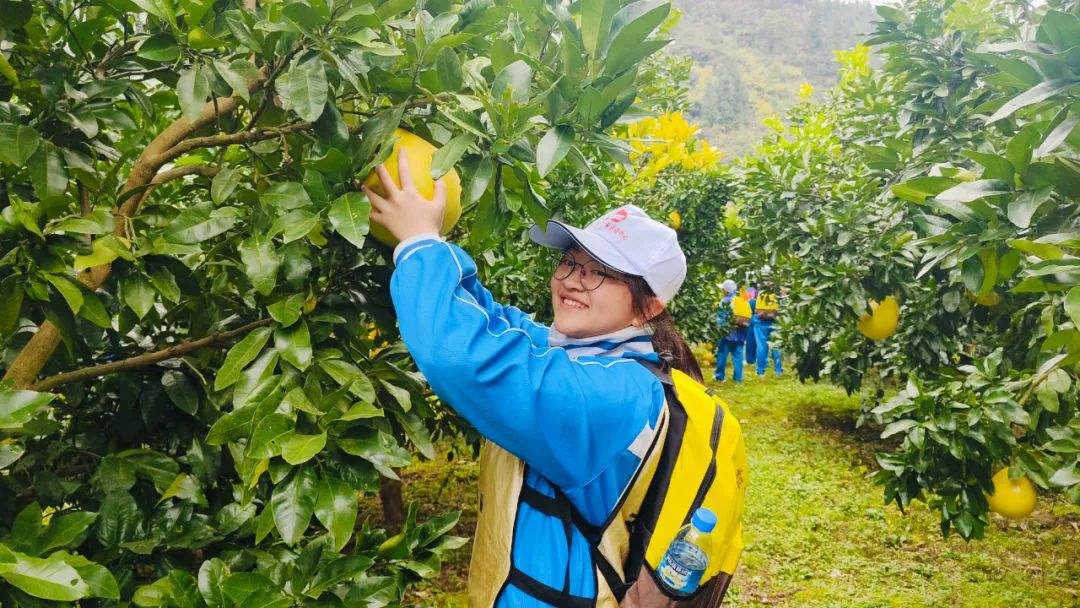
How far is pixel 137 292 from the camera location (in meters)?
1.18

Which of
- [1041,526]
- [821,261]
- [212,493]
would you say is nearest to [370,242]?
[212,493]

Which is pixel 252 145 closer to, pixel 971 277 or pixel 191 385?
pixel 191 385

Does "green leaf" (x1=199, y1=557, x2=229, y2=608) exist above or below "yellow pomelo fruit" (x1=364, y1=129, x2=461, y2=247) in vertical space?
below

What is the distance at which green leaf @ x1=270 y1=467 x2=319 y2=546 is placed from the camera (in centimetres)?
95

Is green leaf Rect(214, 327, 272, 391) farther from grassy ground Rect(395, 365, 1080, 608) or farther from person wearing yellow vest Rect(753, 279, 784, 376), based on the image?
person wearing yellow vest Rect(753, 279, 784, 376)

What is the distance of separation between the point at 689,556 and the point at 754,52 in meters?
60.3

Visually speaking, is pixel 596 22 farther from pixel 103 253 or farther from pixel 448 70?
pixel 103 253

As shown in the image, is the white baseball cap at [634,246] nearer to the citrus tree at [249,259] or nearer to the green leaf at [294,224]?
the citrus tree at [249,259]

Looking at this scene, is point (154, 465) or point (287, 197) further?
point (154, 465)

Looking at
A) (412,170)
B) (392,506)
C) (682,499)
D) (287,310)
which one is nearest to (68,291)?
(287,310)

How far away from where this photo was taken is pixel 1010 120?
108 inches

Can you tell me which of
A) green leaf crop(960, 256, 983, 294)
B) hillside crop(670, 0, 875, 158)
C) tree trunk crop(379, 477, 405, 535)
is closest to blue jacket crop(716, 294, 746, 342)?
tree trunk crop(379, 477, 405, 535)

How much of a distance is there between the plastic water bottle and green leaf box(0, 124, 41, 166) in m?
1.21

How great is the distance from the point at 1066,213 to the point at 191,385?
6.02ft
